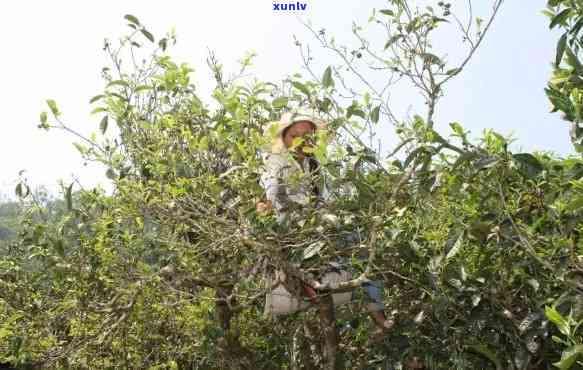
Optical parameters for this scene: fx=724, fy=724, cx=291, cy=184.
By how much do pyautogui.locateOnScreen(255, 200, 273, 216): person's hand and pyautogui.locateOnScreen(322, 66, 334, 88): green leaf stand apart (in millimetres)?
575

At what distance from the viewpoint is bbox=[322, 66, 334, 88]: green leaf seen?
3.17 m

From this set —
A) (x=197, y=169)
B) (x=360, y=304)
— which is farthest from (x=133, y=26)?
(x=360, y=304)

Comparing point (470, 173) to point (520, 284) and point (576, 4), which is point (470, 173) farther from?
point (576, 4)

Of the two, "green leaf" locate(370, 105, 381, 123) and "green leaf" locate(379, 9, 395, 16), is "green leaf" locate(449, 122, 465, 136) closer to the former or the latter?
"green leaf" locate(370, 105, 381, 123)

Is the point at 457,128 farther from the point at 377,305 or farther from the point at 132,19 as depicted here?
the point at 132,19

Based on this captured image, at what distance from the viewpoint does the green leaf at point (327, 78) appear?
3174mm

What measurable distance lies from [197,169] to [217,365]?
1505 mm

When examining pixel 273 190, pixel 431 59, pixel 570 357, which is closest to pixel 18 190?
pixel 273 190

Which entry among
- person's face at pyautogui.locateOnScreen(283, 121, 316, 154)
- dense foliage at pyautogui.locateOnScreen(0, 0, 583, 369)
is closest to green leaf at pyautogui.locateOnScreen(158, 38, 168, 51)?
dense foliage at pyautogui.locateOnScreen(0, 0, 583, 369)

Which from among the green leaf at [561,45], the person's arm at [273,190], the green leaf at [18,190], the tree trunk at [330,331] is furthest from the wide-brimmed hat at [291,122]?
the green leaf at [18,190]

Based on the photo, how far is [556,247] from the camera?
8.80ft

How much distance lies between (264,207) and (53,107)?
114cm

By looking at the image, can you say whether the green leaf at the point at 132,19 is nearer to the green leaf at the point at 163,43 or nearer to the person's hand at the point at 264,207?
the green leaf at the point at 163,43

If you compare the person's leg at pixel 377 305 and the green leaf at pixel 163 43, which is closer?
the person's leg at pixel 377 305
